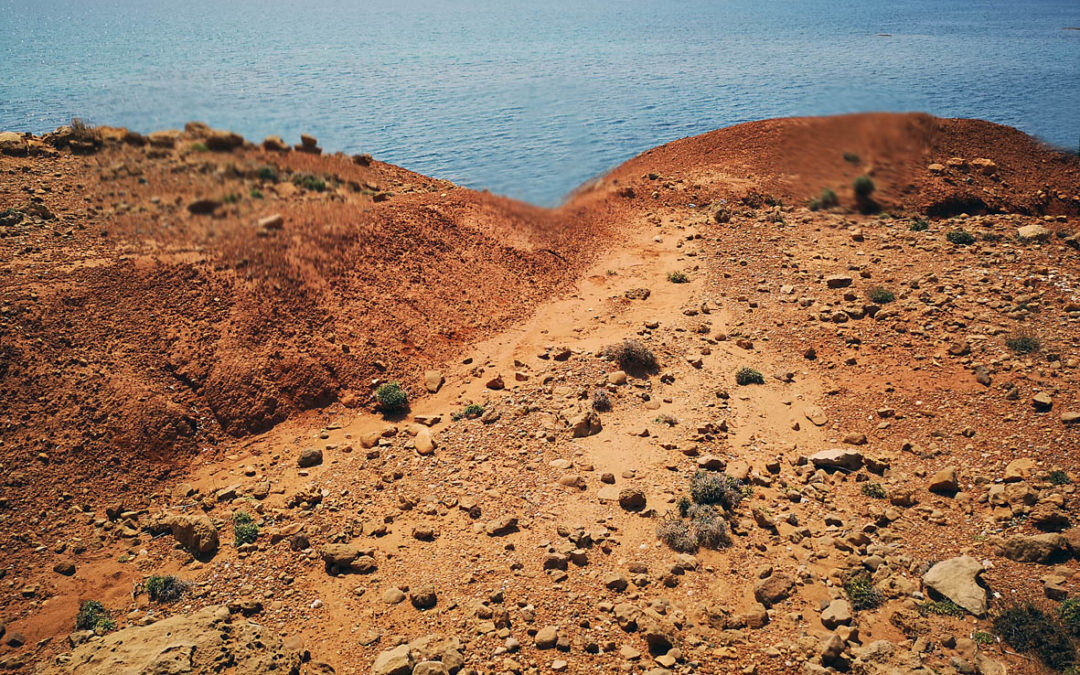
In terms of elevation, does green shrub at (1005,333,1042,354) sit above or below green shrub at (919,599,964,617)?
above

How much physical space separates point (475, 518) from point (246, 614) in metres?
3.62

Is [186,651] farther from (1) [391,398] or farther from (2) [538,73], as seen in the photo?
(2) [538,73]

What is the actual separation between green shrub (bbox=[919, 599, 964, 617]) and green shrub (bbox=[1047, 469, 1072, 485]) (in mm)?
3579

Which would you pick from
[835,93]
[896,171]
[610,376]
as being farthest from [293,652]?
[896,171]

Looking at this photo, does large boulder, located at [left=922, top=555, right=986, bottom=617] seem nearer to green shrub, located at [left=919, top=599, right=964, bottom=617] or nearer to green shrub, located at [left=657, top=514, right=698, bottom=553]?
green shrub, located at [left=919, top=599, right=964, bottom=617]

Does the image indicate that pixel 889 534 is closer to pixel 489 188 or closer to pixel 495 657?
pixel 495 657

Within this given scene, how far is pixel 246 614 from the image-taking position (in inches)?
325

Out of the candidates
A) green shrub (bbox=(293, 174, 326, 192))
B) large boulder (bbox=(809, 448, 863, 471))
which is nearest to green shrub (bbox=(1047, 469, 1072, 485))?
large boulder (bbox=(809, 448, 863, 471))

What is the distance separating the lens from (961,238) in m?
17.5

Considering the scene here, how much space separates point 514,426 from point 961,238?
15154mm

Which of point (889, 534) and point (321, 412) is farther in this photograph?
point (321, 412)

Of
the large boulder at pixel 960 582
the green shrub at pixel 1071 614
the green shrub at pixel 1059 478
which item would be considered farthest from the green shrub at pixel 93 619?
the green shrub at pixel 1059 478

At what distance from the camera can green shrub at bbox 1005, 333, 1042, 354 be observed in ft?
41.3

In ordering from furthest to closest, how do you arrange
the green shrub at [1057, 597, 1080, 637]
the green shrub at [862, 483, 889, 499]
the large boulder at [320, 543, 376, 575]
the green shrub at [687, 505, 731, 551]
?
1. the green shrub at [862, 483, 889, 499]
2. the green shrub at [687, 505, 731, 551]
3. the large boulder at [320, 543, 376, 575]
4. the green shrub at [1057, 597, 1080, 637]
